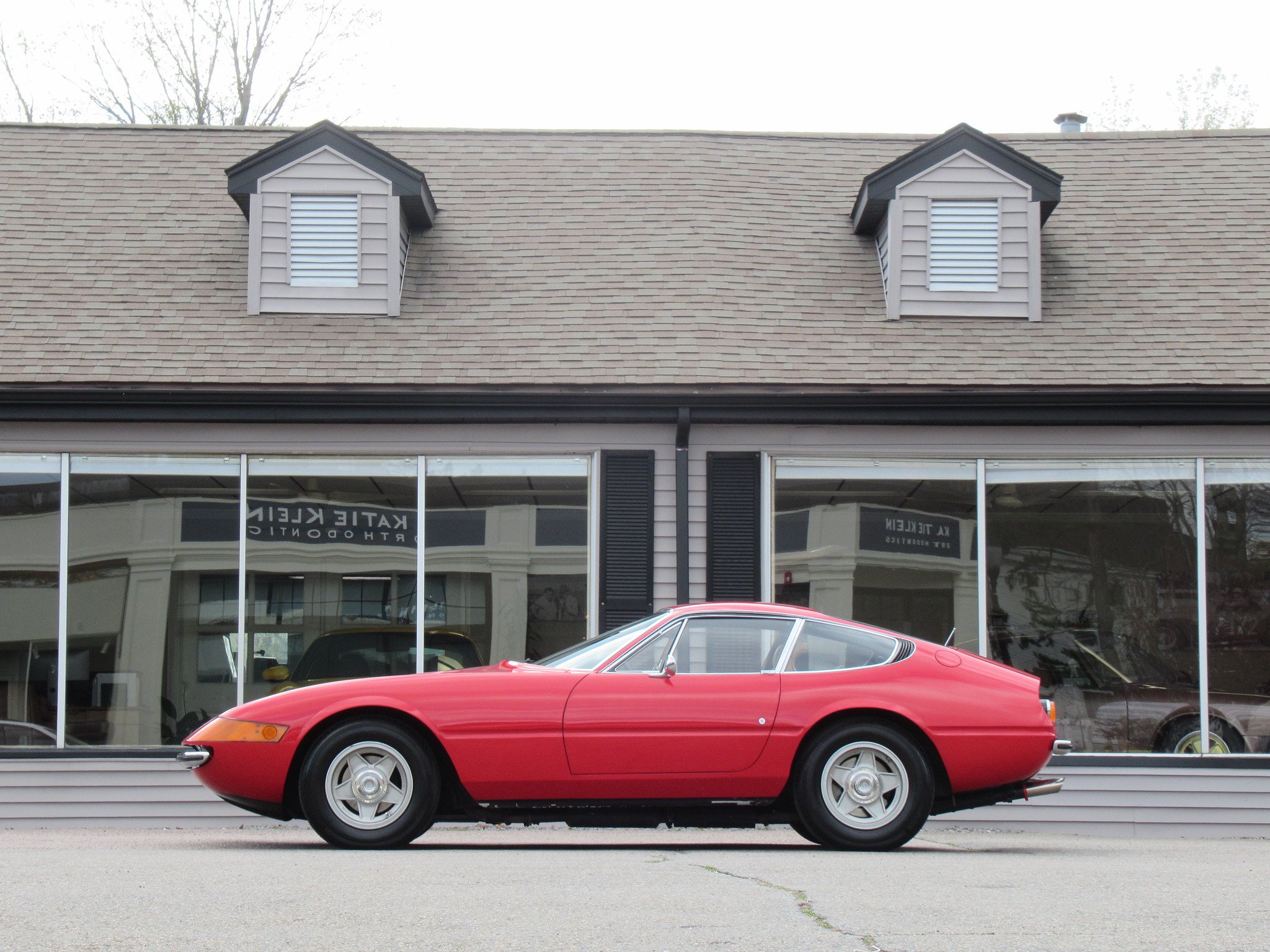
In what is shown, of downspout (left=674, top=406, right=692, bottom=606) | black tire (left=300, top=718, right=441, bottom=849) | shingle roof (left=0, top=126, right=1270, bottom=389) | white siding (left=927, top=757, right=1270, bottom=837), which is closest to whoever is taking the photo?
black tire (left=300, top=718, right=441, bottom=849)

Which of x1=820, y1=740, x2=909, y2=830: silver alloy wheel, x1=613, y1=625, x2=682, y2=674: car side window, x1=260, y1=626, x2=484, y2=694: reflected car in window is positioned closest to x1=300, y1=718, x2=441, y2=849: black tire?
x1=613, y1=625, x2=682, y2=674: car side window

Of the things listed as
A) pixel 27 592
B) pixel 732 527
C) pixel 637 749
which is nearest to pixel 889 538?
pixel 732 527

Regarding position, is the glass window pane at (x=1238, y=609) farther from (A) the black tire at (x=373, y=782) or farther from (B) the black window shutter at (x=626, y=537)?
(A) the black tire at (x=373, y=782)

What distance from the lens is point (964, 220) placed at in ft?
37.2

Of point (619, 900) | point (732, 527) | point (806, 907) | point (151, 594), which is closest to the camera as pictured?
point (806, 907)

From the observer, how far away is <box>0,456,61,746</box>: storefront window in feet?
32.2

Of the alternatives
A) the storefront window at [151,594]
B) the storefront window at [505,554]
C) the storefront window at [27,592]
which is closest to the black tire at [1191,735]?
the storefront window at [505,554]

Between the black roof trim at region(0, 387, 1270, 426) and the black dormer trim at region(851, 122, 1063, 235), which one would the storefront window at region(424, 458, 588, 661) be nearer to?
the black roof trim at region(0, 387, 1270, 426)

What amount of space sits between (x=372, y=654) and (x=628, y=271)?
12.4ft

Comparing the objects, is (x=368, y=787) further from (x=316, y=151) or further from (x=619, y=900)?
(x=316, y=151)

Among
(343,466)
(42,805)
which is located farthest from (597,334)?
(42,805)

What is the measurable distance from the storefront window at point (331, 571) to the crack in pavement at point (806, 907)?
4645 mm

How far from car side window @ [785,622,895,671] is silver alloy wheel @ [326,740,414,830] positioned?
Answer: 2.00 meters

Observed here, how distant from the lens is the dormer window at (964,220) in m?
11.1
